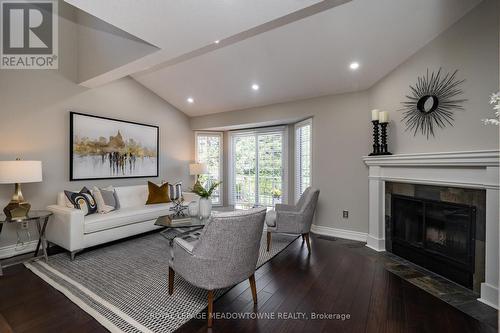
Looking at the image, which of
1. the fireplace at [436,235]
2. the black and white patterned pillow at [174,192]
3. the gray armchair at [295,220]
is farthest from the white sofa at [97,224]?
the fireplace at [436,235]

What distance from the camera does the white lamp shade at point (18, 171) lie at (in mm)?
2766

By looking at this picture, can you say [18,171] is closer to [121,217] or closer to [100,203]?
[100,203]

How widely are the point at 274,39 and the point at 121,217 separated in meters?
3.36

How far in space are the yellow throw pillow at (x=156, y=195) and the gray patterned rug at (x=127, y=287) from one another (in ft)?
3.58

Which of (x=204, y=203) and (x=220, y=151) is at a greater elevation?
(x=220, y=151)

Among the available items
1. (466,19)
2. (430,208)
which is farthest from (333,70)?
(430,208)

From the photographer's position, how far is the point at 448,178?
2.54 meters

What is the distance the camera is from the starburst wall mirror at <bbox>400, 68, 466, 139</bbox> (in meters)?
2.58

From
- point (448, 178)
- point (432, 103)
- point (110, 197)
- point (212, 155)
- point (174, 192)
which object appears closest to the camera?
point (448, 178)

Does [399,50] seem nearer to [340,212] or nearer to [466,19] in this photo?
[466,19]

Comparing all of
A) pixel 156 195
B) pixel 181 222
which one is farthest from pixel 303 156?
pixel 156 195

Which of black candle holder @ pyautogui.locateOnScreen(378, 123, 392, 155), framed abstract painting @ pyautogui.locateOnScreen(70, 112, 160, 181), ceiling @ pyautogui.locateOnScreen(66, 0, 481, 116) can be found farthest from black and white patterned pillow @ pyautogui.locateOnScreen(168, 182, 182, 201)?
black candle holder @ pyautogui.locateOnScreen(378, 123, 392, 155)

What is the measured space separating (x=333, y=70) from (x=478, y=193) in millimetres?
2311

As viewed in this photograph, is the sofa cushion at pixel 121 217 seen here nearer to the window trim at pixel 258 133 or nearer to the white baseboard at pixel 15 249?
the white baseboard at pixel 15 249
